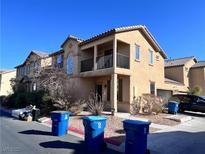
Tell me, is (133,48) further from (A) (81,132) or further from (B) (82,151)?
(B) (82,151)

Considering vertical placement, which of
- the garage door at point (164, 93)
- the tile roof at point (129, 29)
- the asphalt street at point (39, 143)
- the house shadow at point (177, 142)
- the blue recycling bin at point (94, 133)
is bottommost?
the house shadow at point (177, 142)

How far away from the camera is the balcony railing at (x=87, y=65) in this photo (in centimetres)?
1836

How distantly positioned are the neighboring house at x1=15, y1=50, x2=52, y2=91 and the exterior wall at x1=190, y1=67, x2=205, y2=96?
2078cm

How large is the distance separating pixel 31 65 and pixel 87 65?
1256 cm

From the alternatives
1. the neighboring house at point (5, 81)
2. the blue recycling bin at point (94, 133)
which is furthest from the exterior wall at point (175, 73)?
the neighboring house at point (5, 81)

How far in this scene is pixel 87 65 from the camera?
61.3ft

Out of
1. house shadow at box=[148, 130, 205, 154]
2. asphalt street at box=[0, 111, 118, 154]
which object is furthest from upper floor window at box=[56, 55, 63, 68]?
house shadow at box=[148, 130, 205, 154]

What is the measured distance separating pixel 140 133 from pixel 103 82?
42.5 feet

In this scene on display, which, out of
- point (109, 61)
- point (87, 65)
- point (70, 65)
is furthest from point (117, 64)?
point (70, 65)

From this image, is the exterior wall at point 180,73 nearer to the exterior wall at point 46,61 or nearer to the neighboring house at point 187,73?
the neighboring house at point 187,73

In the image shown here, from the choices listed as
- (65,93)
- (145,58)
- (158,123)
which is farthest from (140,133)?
(145,58)

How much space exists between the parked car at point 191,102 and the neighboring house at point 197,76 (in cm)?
1192

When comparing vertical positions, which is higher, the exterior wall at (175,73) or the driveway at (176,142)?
the exterior wall at (175,73)

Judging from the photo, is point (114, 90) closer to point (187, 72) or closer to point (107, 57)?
point (107, 57)
